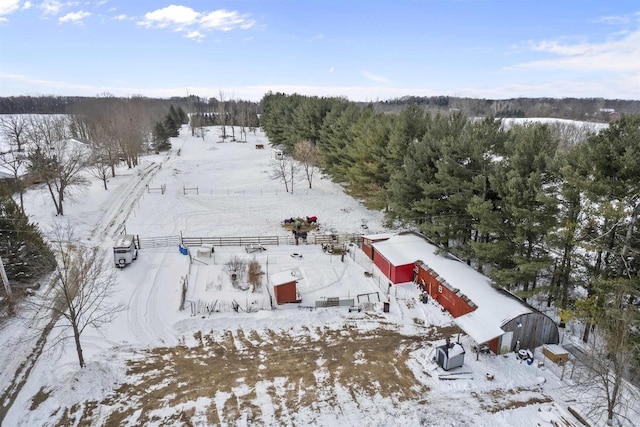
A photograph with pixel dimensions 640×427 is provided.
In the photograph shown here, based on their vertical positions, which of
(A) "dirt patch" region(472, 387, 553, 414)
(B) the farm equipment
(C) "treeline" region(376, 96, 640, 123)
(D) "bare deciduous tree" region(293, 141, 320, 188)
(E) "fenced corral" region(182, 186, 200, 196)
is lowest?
(A) "dirt patch" region(472, 387, 553, 414)

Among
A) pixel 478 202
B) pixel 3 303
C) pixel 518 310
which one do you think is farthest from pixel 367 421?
pixel 3 303

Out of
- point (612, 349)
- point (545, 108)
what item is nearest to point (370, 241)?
point (612, 349)

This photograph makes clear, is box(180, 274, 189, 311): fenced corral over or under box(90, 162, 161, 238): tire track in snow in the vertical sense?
under

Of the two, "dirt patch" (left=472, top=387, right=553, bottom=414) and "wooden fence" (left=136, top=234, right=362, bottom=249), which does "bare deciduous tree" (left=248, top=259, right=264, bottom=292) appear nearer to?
"wooden fence" (left=136, top=234, right=362, bottom=249)

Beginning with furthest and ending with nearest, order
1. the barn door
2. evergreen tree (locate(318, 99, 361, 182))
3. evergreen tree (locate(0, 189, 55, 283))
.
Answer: evergreen tree (locate(318, 99, 361, 182))
evergreen tree (locate(0, 189, 55, 283))
the barn door

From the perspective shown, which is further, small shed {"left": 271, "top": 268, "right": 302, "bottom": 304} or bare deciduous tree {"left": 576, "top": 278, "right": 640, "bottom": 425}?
small shed {"left": 271, "top": 268, "right": 302, "bottom": 304}

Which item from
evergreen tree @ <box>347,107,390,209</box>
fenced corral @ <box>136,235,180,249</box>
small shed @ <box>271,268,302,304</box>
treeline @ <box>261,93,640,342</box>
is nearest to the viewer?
treeline @ <box>261,93,640,342</box>

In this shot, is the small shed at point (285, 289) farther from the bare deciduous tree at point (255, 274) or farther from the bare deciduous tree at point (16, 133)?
the bare deciduous tree at point (16, 133)

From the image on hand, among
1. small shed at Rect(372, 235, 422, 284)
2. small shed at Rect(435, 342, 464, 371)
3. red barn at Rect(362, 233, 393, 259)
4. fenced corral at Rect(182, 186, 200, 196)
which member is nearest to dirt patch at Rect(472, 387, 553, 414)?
small shed at Rect(435, 342, 464, 371)

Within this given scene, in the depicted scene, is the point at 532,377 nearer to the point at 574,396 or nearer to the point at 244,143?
the point at 574,396
